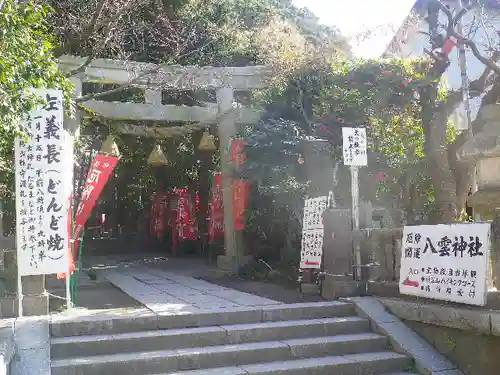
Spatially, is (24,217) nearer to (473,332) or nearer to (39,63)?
(39,63)

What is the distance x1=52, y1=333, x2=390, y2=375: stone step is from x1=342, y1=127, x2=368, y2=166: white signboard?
2.74 m

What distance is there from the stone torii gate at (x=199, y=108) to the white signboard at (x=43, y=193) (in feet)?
16.1

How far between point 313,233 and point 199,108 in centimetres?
574

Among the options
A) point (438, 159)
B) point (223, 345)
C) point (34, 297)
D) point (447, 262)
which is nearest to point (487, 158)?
point (447, 262)

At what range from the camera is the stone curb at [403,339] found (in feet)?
20.4

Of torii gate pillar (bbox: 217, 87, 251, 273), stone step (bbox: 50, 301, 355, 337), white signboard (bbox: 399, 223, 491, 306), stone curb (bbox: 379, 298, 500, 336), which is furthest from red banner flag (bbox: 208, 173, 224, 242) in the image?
white signboard (bbox: 399, 223, 491, 306)

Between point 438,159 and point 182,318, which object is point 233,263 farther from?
point 182,318

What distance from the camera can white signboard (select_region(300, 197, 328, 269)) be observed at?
8.99 m

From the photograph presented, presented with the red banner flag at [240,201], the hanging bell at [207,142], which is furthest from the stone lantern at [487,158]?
the hanging bell at [207,142]

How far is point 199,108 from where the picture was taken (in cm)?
1352

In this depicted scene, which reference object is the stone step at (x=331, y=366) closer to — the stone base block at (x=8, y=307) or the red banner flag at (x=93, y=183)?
the stone base block at (x=8, y=307)

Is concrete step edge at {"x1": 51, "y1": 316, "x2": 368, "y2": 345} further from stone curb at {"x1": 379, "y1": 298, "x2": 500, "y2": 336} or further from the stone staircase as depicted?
stone curb at {"x1": 379, "y1": 298, "x2": 500, "y2": 336}

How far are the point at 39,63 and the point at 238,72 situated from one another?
7323 mm

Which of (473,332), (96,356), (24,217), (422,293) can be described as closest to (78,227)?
(24,217)
